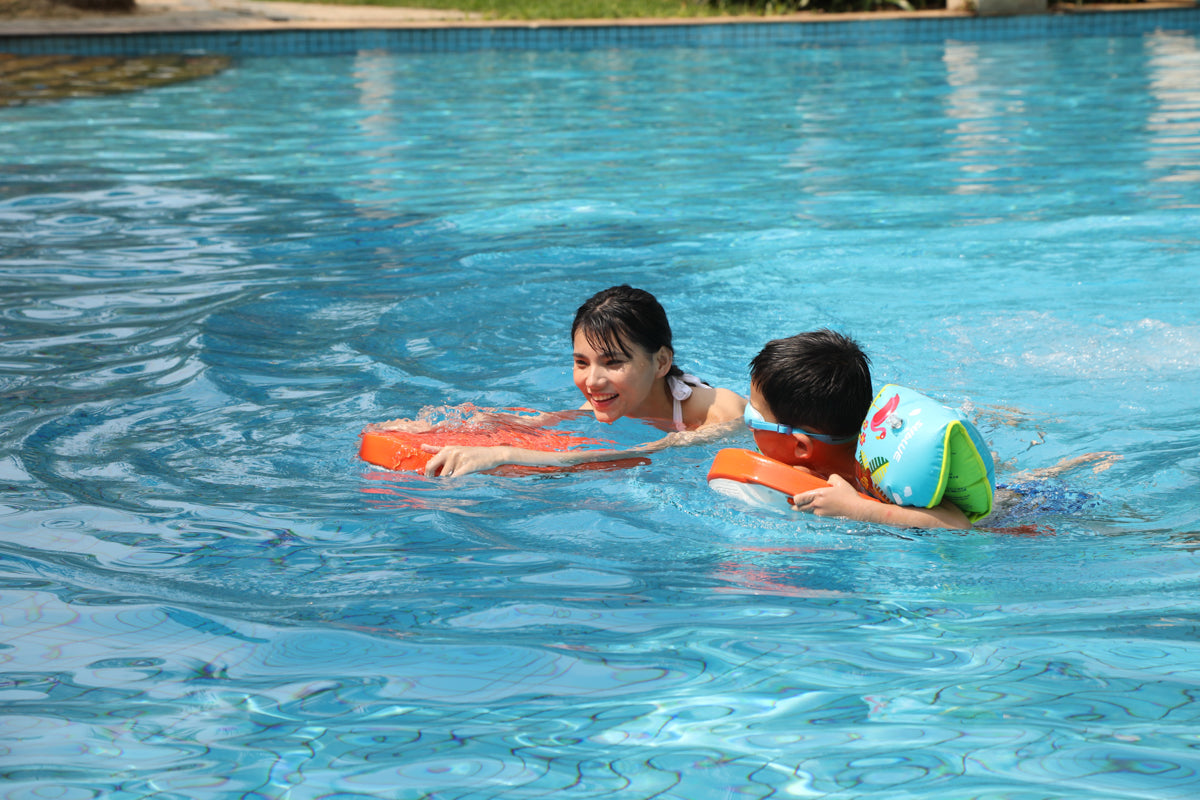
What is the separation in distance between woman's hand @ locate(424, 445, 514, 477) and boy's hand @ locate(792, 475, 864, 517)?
3.45 feet

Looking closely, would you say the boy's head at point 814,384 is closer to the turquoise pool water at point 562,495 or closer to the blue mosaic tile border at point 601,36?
the turquoise pool water at point 562,495

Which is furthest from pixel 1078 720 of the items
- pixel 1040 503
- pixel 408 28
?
pixel 408 28

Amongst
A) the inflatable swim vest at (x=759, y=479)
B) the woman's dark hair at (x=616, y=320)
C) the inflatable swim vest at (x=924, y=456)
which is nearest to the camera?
the inflatable swim vest at (x=924, y=456)

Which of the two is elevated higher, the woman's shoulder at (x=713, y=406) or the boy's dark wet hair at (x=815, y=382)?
the boy's dark wet hair at (x=815, y=382)

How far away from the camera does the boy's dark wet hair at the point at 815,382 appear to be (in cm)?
335

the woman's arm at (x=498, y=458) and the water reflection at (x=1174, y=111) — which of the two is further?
the water reflection at (x=1174, y=111)

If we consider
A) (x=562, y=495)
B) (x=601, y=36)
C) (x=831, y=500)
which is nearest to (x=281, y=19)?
(x=601, y=36)

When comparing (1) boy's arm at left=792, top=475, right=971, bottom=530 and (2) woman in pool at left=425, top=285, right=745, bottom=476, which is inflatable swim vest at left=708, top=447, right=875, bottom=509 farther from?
(2) woman in pool at left=425, top=285, right=745, bottom=476

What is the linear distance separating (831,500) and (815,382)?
34 centimetres

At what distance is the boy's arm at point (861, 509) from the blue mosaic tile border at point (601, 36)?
15.6 m

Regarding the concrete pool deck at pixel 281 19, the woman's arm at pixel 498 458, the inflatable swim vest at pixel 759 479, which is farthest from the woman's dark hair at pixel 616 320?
the concrete pool deck at pixel 281 19

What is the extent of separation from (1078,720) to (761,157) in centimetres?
849

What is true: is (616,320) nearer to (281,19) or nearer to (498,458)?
(498,458)

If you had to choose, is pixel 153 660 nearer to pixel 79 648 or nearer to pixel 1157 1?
pixel 79 648
